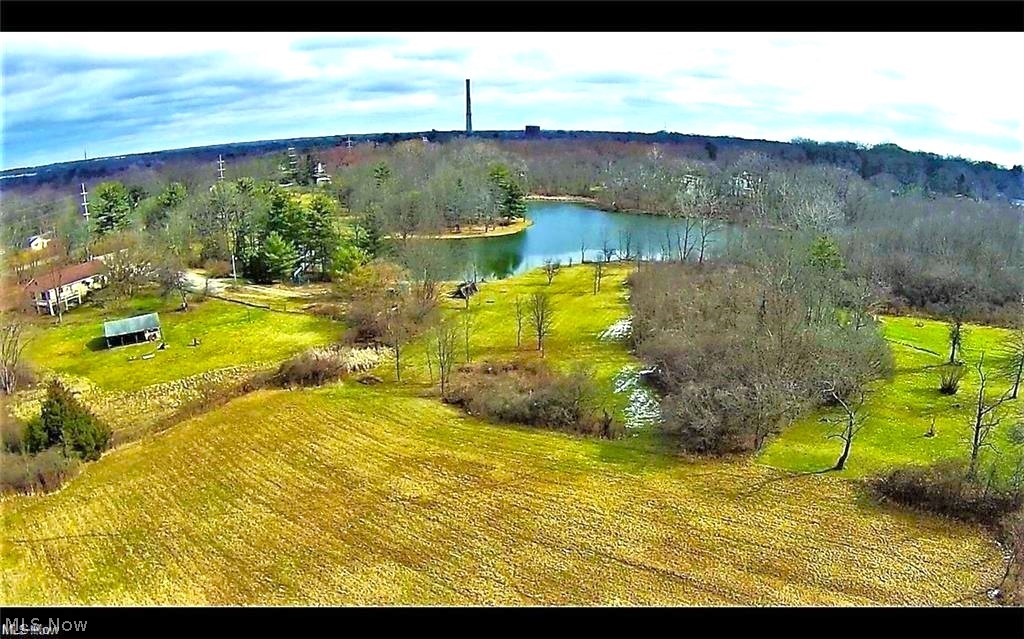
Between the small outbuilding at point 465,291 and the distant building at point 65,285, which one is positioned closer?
the distant building at point 65,285

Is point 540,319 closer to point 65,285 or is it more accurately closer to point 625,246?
point 625,246

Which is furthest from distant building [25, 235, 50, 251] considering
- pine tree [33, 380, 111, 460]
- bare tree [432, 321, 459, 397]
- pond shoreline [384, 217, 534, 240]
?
bare tree [432, 321, 459, 397]

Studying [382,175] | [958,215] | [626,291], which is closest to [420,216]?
[382,175]

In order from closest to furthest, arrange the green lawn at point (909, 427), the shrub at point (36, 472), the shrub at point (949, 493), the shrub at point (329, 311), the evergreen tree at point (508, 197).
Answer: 1. the shrub at point (949, 493)
2. the shrub at point (36, 472)
3. the green lawn at point (909, 427)
4. the shrub at point (329, 311)
5. the evergreen tree at point (508, 197)

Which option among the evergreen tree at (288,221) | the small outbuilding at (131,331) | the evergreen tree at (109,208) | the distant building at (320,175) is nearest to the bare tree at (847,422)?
the small outbuilding at (131,331)

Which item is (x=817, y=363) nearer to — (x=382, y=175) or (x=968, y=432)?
(x=968, y=432)

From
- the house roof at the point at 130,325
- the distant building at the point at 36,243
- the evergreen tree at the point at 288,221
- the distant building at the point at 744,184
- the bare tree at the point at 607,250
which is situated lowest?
the house roof at the point at 130,325

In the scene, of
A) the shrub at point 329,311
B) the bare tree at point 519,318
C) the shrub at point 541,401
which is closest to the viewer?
the shrub at point 541,401

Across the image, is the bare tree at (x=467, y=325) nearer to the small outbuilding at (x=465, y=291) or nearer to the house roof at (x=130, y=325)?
the small outbuilding at (x=465, y=291)
